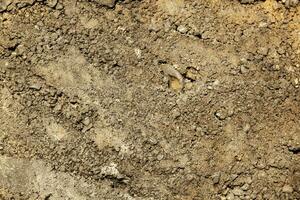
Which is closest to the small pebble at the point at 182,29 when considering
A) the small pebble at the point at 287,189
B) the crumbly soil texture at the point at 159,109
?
the crumbly soil texture at the point at 159,109

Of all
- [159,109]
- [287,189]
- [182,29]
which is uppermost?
[182,29]

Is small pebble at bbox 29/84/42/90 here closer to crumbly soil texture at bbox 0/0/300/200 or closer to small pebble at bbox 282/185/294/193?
crumbly soil texture at bbox 0/0/300/200

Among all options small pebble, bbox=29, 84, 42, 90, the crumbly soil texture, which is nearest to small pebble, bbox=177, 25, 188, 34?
the crumbly soil texture

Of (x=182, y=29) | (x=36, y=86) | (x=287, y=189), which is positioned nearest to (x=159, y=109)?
(x=182, y=29)

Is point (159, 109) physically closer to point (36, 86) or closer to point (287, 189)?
point (36, 86)

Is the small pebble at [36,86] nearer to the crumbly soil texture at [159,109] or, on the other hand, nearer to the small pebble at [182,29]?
the crumbly soil texture at [159,109]

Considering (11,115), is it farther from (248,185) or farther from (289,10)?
(289,10)

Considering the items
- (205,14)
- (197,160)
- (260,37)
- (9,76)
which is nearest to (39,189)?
(9,76)

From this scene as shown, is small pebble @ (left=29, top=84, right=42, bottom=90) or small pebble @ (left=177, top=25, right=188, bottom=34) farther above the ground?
small pebble @ (left=177, top=25, right=188, bottom=34)

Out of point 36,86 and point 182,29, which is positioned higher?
point 182,29
